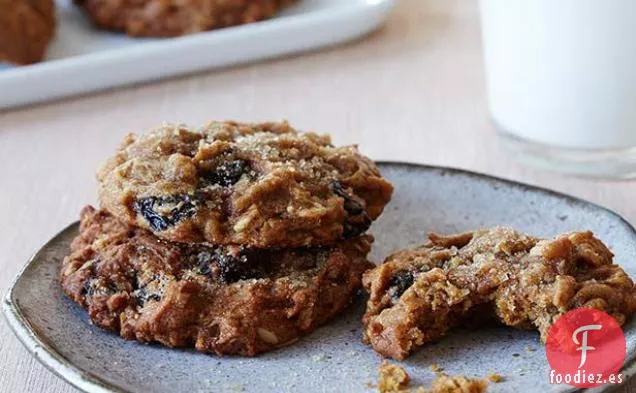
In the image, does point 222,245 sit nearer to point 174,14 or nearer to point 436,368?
point 436,368

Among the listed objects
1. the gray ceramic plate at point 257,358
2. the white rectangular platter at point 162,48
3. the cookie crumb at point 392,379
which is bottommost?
the white rectangular platter at point 162,48

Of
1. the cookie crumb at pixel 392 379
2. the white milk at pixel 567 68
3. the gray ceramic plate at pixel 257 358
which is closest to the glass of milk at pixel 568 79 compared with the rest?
the white milk at pixel 567 68

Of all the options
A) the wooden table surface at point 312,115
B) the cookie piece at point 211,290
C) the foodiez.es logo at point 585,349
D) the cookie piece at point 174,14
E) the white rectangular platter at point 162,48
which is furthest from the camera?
the cookie piece at point 174,14

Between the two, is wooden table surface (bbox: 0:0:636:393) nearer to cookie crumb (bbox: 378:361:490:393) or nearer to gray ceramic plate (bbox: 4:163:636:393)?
gray ceramic plate (bbox: 4:163:636:393)

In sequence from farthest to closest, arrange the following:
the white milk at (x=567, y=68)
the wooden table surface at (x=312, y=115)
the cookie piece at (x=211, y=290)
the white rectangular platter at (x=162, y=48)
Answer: the white rectangular platter at (x=162, y=48) → the wooden table surface at (x=312, y=115) → the white milk at (x=567, y=68) → the cookie piece at (x=211, y=290)

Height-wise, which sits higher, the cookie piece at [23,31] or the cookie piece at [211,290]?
the cookie piece at [211,290]

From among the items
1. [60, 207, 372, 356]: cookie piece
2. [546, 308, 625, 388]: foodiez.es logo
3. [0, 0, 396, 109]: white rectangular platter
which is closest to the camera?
[546, 308, 625, 388]: foodiez.es logo

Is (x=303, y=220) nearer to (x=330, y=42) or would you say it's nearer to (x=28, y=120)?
(x=28, y=120)

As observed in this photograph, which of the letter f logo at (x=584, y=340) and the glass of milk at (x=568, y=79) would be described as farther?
the glass of milk at (x=568, y=79)

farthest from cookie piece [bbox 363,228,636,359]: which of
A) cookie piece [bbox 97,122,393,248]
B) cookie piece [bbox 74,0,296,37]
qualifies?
cookie piece [bbox 74,0,296,37]

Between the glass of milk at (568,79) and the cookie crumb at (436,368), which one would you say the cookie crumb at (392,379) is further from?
the glass of milk at (568,79)
